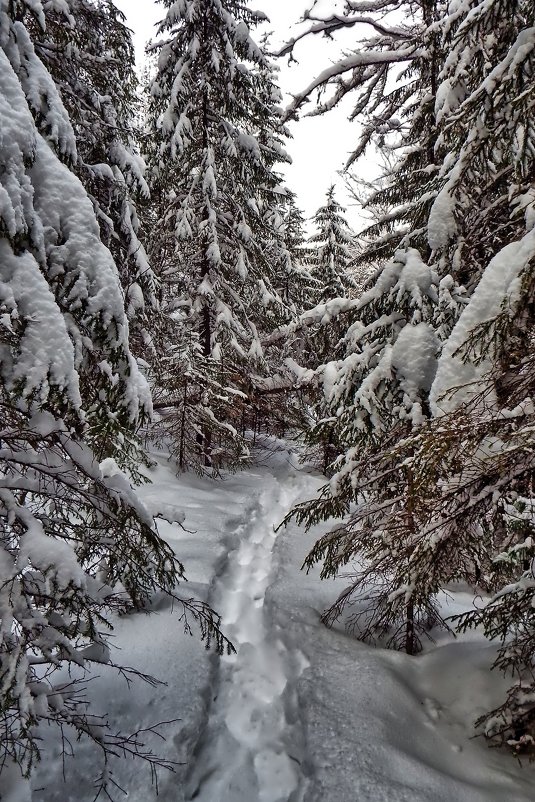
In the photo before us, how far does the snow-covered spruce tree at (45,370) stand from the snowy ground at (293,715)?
74 cm

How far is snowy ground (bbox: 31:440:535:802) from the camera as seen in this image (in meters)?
3.45

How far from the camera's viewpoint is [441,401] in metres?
3.00

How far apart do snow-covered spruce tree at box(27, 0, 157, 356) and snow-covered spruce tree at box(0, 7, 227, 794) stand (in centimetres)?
219

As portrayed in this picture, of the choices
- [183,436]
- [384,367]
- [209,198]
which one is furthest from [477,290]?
[209,198]

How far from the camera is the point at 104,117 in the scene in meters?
6.55

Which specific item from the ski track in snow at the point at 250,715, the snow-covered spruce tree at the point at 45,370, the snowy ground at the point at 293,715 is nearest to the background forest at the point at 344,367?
the snow-covered spruce tree at the point at 45,370

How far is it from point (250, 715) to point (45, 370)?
13.1ft

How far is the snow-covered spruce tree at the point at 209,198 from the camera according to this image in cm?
994

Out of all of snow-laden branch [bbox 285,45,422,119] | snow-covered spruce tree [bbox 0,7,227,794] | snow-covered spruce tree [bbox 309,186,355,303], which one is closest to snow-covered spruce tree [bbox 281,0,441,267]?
snow-laden branch [bbox 285,45,422,119]

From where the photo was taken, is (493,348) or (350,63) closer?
(493,348)

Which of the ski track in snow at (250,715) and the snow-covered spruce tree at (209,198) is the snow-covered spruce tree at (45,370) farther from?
the snow-covered spruce tree at (209,198)

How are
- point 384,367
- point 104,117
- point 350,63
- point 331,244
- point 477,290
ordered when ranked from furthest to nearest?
point 331,244
point 104,117
point 350,63
point 384,367
point 477,290

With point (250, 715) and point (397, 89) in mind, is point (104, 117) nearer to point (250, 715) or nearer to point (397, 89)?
point (397, 89)

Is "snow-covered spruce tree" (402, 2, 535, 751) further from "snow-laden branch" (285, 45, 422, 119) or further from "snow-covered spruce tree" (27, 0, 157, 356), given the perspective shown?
"snow-covered spruce tree" (27, 0, 157, 356)
